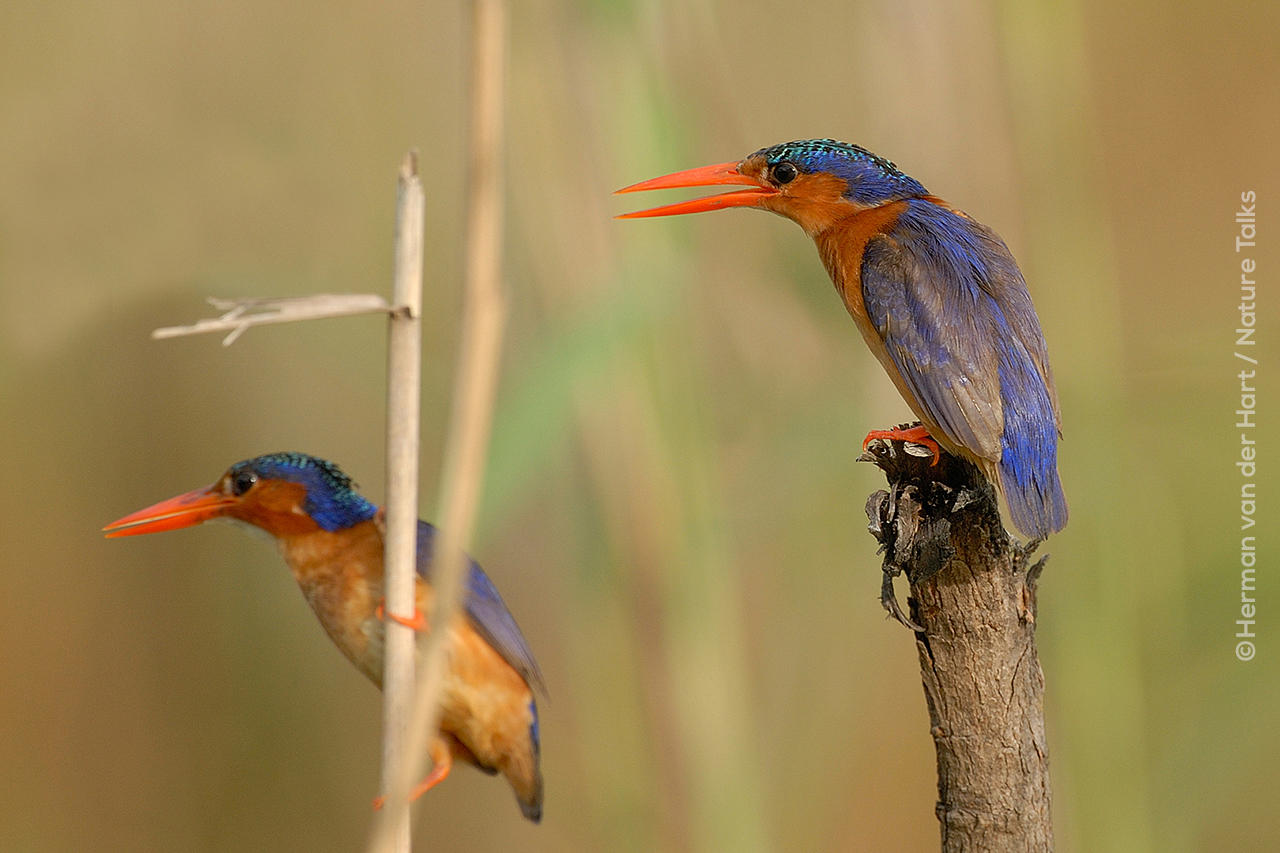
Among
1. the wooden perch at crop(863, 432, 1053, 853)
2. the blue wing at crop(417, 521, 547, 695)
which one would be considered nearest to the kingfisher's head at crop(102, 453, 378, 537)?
the blue wing at crop(417, 521, 547, 695)

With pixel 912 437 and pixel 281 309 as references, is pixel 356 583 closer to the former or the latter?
pixel 281 309

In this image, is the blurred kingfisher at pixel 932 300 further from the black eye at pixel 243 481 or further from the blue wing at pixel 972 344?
the black eye at pixel 243 481

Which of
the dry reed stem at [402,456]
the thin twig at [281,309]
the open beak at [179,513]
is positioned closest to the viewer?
the thin twig at [281,309]

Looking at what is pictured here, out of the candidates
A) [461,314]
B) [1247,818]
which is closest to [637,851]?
[461,314]

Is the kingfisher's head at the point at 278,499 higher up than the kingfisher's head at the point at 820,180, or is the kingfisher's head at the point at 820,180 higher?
the kingfisher's head at the point at 820,180

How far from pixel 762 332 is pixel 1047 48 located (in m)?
0.55

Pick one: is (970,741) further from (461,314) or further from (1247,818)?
(1247,818)

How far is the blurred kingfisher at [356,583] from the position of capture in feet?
3.52

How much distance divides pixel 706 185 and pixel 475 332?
65cm

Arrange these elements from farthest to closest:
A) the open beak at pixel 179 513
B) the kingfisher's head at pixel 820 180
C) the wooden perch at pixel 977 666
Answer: the kingfisher's head at pixel 820 180
the open beak at pixel 179 513
the wooden perch at pixel 977 666

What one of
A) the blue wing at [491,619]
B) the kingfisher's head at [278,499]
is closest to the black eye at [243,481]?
the kingfisher's head at [278,499]

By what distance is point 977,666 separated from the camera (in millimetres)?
947

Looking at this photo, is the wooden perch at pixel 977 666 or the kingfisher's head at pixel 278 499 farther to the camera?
the kingfisher's head at pixel 278 499

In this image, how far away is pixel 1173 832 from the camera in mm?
1432
